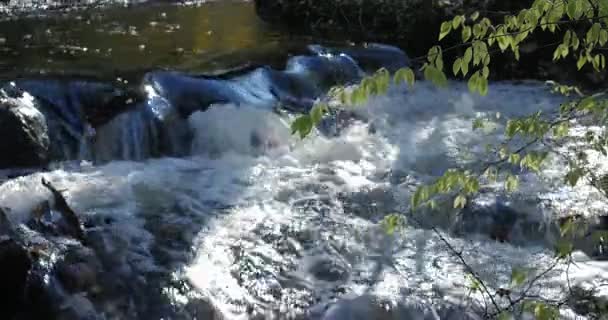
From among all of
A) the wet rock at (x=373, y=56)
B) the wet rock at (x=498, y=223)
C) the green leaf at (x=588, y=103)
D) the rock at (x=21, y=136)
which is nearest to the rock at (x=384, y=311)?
the wet rock at (x=498, y=223)

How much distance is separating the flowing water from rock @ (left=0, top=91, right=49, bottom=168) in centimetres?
23

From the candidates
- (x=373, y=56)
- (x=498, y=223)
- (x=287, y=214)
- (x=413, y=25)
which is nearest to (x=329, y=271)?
(x=287, y=214)

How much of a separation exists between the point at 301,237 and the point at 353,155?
1.94m

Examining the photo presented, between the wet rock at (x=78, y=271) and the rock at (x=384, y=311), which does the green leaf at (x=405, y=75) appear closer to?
the rock at (x=384, y=311)

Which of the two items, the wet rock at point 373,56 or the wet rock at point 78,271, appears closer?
the wet rock at point 78,271

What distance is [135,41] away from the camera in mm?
9984

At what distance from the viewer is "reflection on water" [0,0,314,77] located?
844cm

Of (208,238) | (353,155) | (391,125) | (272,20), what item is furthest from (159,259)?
(272,20)

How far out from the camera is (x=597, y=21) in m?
2.37

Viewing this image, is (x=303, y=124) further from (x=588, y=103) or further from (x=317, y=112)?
(x=588, y=103)

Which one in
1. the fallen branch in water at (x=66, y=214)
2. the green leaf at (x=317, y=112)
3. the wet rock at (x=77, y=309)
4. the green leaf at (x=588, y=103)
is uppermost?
the green leaf at (x=317, y=112)

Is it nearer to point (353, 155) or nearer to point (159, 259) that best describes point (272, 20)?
point (353, 155)

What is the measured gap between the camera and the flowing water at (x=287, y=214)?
4.14 m

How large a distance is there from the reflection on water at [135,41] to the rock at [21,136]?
1535 millimetres
